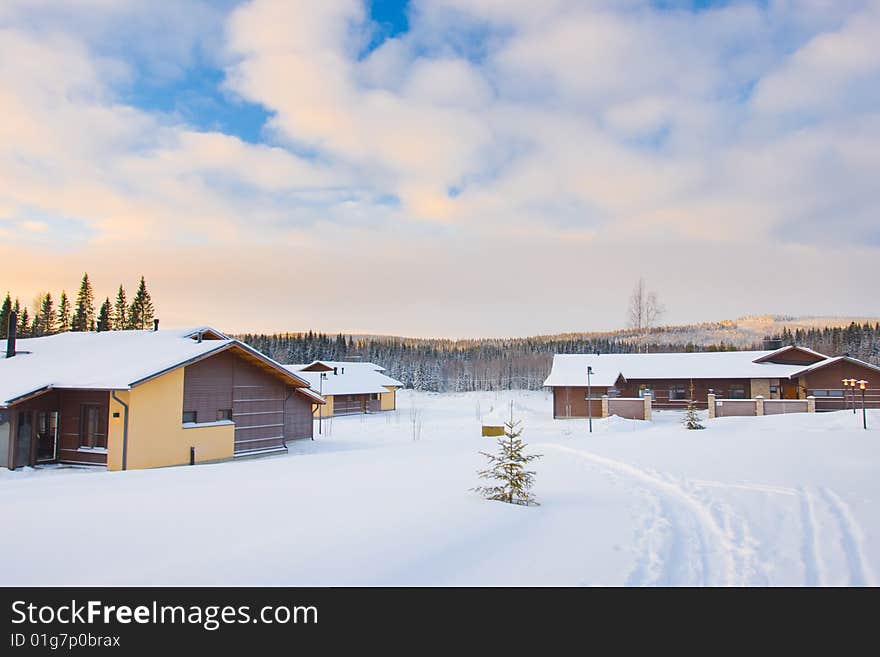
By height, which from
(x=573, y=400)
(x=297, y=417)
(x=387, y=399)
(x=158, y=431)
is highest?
(x=158, y=431)

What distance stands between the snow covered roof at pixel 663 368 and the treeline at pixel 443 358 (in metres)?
51.6

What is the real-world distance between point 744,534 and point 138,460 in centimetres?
1587

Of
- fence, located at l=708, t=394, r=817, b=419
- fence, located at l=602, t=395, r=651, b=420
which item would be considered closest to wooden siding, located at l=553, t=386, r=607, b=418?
fence, located at l=602, t=395, r=651, b=420

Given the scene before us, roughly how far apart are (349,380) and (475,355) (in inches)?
3488

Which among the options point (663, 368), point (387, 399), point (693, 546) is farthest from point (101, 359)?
point (387, 399)

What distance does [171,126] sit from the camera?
57.2 feet

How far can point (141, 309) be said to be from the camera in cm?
6700

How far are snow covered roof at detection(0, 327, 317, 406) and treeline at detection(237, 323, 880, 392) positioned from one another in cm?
7592

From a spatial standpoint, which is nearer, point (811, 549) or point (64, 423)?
point (811, 549)

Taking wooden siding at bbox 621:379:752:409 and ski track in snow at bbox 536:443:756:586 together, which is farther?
wooden siding at bbox 621:379:752:409

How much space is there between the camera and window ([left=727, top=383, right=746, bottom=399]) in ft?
133

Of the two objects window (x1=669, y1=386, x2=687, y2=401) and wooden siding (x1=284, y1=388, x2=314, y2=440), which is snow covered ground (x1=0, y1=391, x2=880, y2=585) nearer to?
wooden siding (x1=284, y1=388, x2=314, y2=440)

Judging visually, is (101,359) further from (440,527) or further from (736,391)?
(736,391)
